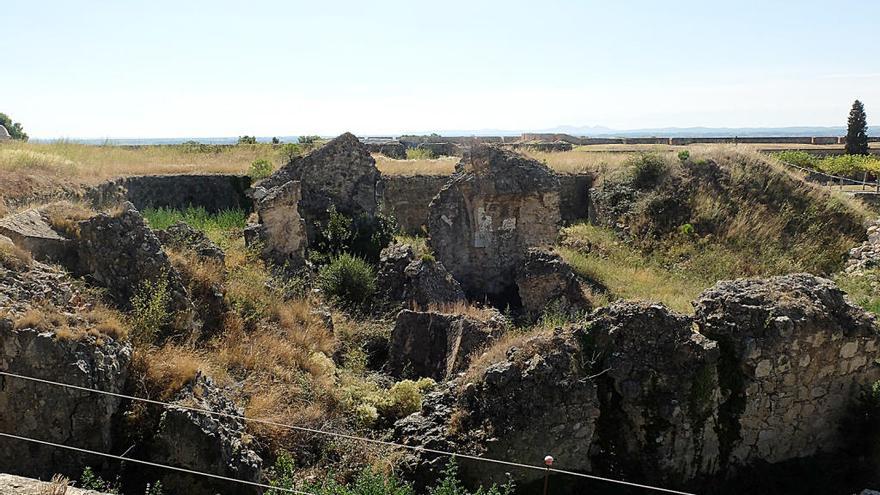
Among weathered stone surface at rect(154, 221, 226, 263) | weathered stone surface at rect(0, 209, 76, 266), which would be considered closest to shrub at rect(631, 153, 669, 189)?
weathered stone surface at rect(154, 221, 226, 263)

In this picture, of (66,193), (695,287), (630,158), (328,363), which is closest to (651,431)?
(328,363)

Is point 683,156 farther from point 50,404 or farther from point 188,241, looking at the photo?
point 50,404

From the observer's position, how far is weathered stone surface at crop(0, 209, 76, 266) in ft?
26.5

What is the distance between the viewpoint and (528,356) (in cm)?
698

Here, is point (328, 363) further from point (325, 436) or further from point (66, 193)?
point (66, 193)

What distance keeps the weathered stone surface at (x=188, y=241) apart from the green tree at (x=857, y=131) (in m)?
30.4

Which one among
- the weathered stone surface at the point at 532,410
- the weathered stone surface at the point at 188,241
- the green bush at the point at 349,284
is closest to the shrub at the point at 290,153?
the green bush at the point at 349,284

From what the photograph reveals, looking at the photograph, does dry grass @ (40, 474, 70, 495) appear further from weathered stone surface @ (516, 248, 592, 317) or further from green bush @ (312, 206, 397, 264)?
green bush @ (312, 206, 397, 264)

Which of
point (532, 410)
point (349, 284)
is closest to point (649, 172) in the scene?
point (349, 284)

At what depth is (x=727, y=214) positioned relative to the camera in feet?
60.3

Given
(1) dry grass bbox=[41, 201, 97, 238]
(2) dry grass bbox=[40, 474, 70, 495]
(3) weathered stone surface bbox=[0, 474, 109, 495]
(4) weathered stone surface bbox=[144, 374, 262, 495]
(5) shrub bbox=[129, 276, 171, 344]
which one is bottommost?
(4) weathered stone surface bbox=[144, 374, 262, 495]

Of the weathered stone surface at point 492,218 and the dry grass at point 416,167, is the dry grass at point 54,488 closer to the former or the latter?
the weathered stone surface at point 492,218

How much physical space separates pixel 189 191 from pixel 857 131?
29604mm

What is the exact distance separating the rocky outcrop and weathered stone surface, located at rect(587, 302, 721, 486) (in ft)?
16.3
